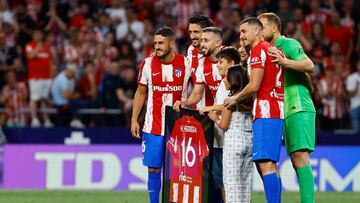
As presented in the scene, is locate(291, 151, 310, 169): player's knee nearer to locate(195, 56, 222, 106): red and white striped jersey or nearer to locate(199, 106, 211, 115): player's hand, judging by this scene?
locate(199, 106, 211, 115): player's hand

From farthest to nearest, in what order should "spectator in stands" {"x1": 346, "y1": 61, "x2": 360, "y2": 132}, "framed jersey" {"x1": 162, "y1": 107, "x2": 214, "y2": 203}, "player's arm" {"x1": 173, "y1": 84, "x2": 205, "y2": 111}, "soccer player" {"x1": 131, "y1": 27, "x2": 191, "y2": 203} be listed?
"spectator in stands" {"x1": 346, "y1": 61, "x2": 360, "y2": 132}
"soccer player" {"x1": 131, "y1": 27, "x2": 191, "y2": 203}
"player's arm" {"x1": 173, "y1": 84, "x2": 205, "y2": 111}
"framed jersey" {"x1": 162, "y1": 107, "x2": 214, "y2": 203}

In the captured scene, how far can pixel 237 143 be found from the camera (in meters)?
10.8

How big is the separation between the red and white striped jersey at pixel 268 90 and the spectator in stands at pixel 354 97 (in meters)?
9.99

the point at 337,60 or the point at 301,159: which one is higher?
the point at 337,60

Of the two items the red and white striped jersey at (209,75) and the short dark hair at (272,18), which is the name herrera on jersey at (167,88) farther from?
the short dark hair at (272,18)

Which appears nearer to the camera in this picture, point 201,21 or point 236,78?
point 236,78

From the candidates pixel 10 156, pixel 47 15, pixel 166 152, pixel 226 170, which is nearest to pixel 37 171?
pixel 10 156

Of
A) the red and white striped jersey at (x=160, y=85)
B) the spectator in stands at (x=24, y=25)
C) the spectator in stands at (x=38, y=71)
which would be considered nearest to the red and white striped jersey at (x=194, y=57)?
the red and white striped jersey at (x=160, y=85)

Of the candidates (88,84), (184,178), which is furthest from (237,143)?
(88,84)

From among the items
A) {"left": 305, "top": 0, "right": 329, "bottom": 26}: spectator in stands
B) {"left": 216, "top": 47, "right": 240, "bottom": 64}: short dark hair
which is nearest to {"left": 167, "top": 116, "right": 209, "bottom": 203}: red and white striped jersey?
{"left": 216, "top": 47, "right": 240, "bottom": 64}: short dark hair

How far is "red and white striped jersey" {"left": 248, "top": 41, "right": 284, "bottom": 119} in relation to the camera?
10.7 m

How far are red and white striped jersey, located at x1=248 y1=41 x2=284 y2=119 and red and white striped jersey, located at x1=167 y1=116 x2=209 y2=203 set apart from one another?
774 mm

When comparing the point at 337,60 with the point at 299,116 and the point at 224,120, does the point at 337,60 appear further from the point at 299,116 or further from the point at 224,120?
the point at 224,120

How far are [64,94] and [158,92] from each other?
851cm
